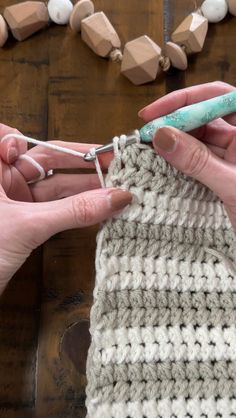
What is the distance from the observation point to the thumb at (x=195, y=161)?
2.06 ft

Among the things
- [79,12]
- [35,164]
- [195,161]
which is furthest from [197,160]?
[79,12]

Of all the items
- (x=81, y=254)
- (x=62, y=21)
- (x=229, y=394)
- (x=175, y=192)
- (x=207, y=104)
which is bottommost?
(x=229, y=394)

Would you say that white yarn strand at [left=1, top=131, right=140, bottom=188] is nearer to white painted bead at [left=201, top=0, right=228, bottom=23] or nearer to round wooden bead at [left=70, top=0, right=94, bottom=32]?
round wooden bead at [left=70, top=0, right=94, bottom=32]

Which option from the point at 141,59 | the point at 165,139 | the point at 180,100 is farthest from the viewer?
the point at 141,59

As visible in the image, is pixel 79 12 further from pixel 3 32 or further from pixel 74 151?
pixel 74 151

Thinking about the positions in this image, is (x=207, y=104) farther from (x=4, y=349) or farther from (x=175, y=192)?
(x=4, y=349)

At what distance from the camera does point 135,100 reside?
2.94ft

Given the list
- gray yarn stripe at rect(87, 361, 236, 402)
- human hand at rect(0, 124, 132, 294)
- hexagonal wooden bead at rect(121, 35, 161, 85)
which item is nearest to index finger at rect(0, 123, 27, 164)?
human hand at rect(0, 124, 132, 294)

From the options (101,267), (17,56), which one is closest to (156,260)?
(101,267)

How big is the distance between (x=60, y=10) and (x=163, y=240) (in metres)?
0.48

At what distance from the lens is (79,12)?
0.89 meters

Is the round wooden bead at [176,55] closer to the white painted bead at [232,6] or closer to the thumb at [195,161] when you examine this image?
the white painted bead at [232,6]

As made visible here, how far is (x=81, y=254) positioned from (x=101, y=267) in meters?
0.18

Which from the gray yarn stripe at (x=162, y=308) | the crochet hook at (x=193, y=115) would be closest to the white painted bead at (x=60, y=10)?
the crochet hook at (x=193, y=115)
